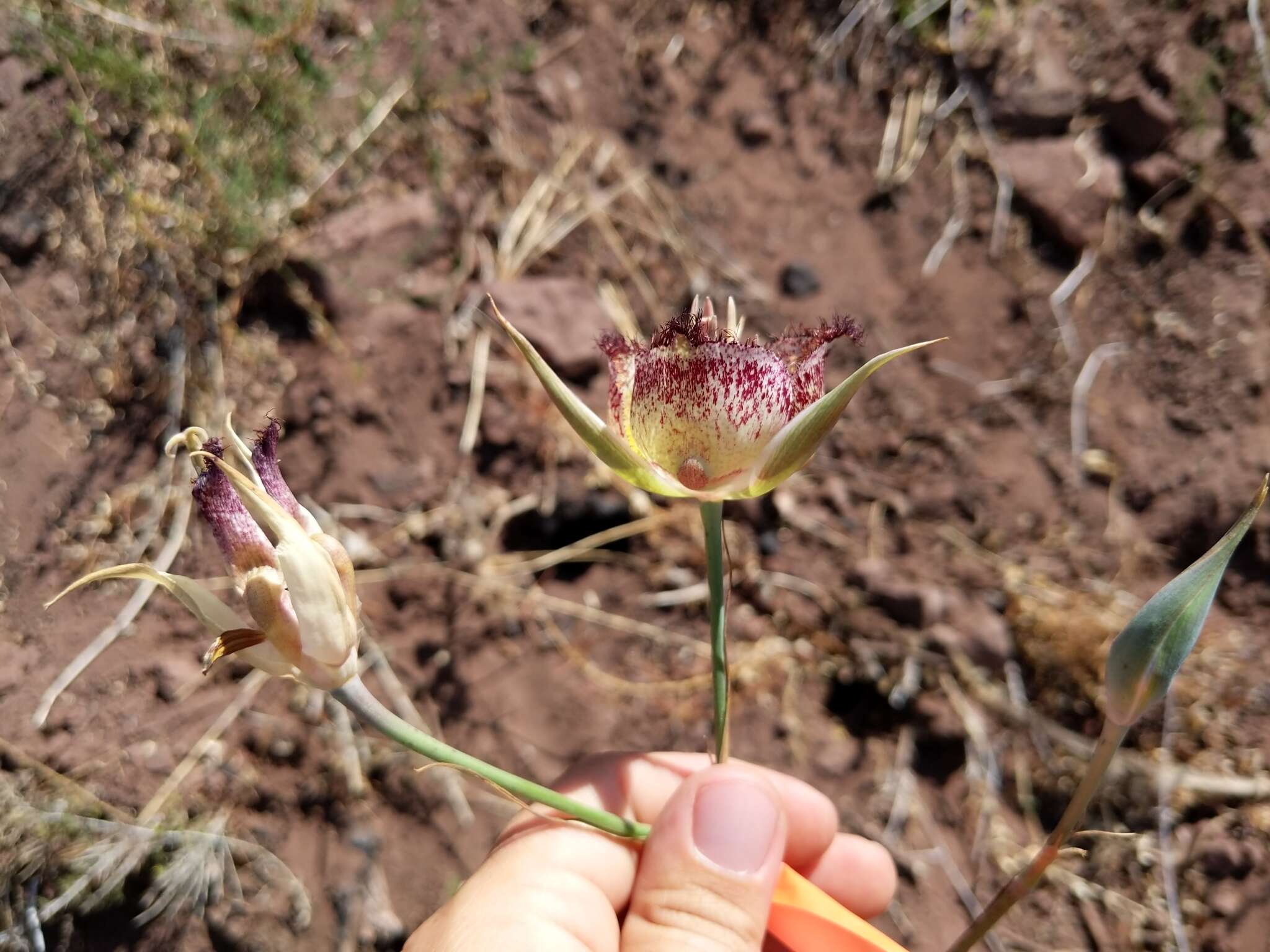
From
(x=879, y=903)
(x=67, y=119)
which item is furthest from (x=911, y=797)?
(x=67, y=119)

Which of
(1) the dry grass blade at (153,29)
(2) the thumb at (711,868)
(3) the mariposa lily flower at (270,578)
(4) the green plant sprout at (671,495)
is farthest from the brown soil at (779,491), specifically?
(3) the mariposa lily flower at (270,578)

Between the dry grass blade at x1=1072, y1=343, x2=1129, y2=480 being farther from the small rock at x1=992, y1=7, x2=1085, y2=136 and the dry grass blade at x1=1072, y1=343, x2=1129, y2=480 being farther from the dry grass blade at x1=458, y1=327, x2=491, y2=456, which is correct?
the dry grass blade at x1=458, y1=327, x2=491, y2=456

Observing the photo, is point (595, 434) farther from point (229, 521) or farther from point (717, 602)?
point (229, 521)

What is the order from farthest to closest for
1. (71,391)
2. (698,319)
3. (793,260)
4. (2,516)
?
(793,260), (71,391), (2,516), (698,319)

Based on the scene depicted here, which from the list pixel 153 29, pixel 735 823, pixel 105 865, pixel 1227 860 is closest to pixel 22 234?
pixel 153 29

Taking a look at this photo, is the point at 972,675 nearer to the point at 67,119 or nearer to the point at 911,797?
the point at 911,797

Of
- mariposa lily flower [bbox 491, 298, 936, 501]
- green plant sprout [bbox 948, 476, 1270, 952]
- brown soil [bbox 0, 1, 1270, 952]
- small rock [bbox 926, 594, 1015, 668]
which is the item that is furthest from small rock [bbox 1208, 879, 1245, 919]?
mariposa lily flower [bbox 491, 298, 936, 501]
